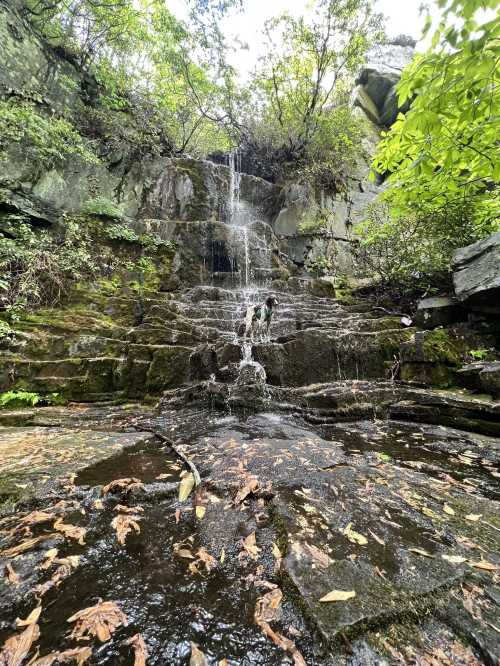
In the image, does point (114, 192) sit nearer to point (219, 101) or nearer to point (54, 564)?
point (219, 101)

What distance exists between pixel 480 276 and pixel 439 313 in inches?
40.5

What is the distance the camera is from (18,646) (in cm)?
94

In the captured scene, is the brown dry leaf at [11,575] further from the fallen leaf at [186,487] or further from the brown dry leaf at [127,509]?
the fallen leaf at [186,487]

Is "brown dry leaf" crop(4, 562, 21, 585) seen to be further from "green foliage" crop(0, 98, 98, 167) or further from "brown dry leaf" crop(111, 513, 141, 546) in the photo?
"green foliage" crop(0, 98, 98, 167)

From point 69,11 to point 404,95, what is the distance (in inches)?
552

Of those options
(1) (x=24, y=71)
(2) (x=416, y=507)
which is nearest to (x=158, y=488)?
(2) (x=416, y=507)

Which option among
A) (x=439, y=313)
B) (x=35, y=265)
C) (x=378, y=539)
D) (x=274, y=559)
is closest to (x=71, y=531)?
(x=274, y=559)

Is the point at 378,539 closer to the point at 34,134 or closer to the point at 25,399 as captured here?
the point at 25,399

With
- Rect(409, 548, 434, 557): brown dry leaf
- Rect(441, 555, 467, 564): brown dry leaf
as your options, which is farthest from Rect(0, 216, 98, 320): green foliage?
Rect(441, 555, 467, 564): brown dry leaf

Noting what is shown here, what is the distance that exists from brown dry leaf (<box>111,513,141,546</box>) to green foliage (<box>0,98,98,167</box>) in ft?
31.0

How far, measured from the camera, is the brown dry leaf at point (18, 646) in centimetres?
90

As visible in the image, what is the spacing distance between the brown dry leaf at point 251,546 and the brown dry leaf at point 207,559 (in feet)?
0.59

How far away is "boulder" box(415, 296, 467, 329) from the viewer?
543cm

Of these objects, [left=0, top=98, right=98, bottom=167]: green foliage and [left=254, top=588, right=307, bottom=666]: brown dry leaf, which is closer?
[left=254, top=588, right=307, bottom=666]: brown dry leaf
